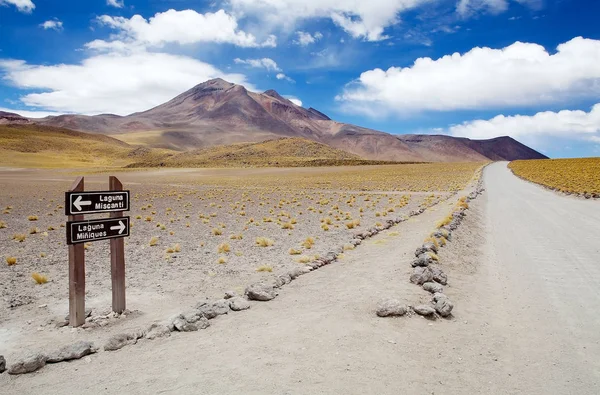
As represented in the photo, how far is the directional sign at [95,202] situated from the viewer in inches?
255

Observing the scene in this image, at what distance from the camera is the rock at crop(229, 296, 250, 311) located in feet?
24.2

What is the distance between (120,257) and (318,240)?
857cm

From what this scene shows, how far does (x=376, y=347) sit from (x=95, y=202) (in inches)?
192

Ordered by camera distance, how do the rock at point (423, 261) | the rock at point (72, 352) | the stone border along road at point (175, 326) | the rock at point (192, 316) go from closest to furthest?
the stone border along road at point (175, 326)
the rock at point (72, 352)
the rock at point (192, 316)
the rock at point (423, 261)

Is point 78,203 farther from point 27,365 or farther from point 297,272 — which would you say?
point 297,272

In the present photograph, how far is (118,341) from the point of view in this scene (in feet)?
19.5

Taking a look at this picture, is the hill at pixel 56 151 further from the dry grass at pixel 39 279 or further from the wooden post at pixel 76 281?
the wooden post at pixel 76 281

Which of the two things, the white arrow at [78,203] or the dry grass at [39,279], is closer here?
the white arrow at [78,203]

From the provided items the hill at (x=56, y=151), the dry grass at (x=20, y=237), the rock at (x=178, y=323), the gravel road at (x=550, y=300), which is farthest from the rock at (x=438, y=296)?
the hill at (x=56, y=151)

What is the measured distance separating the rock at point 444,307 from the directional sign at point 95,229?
5.47 metres

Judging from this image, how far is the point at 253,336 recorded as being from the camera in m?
6.15

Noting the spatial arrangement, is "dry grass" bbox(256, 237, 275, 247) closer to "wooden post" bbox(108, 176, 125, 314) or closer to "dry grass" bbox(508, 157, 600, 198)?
"wooden post" bbox(108, 176, 125, 314)

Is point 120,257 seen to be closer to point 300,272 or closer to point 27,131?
point 300,272

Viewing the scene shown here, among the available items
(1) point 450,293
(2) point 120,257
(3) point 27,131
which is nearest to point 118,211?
(2) point 120,257
